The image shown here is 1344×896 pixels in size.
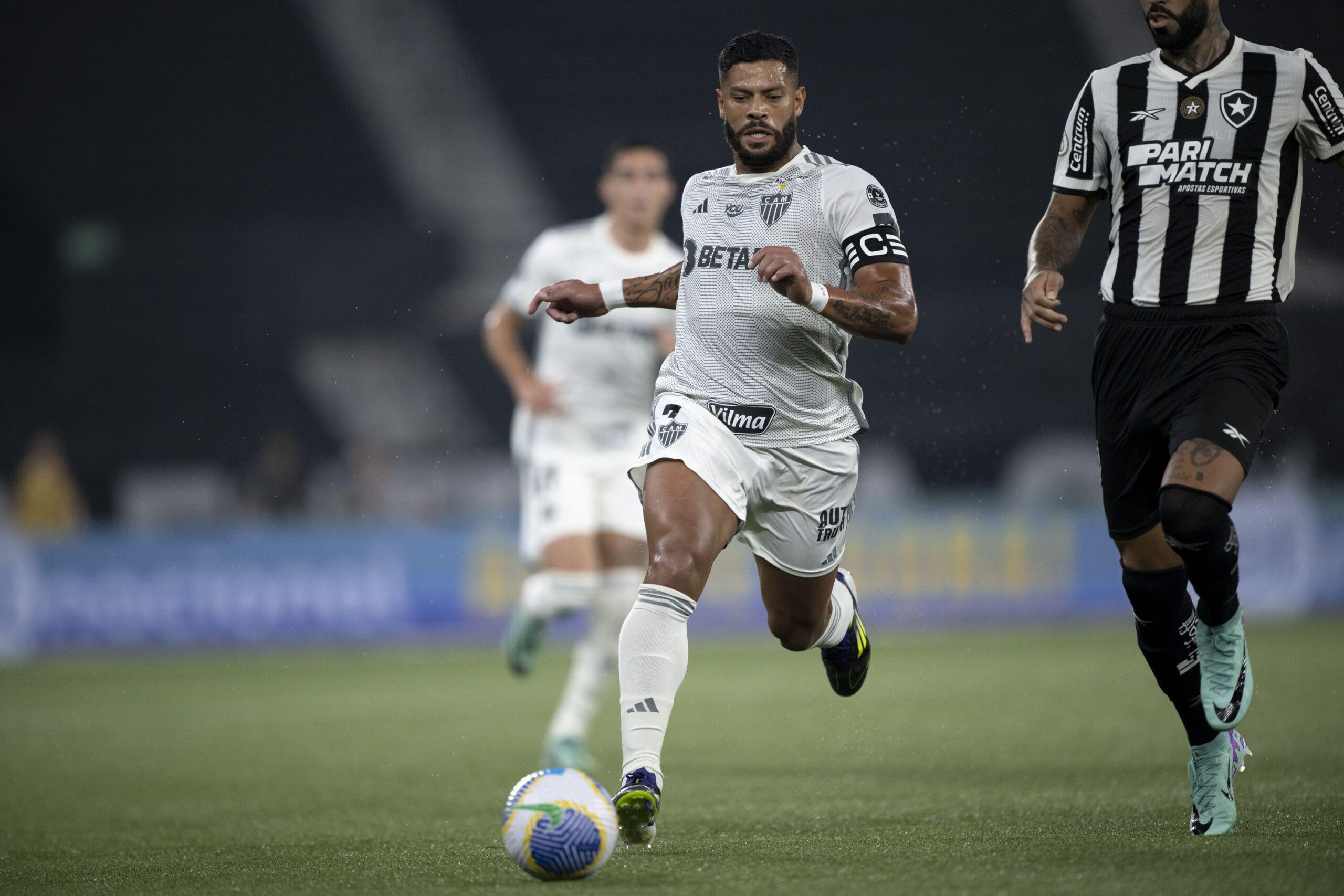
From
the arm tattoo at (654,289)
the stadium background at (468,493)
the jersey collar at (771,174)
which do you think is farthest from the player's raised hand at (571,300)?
the stadium background at (468,493)

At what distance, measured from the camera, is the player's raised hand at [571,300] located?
4.59m

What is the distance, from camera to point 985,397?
16.1 metres

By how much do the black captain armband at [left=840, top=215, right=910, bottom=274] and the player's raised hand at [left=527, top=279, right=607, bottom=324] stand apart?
0.74 metres

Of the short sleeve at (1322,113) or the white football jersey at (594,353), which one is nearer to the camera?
the short sleeve at (1322,113)

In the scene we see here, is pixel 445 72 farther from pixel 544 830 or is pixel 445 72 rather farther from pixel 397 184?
pixel 544 830

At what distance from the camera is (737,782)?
5.79 metres

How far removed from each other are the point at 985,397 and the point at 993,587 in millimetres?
2733

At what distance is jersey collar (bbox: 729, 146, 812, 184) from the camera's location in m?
4.54

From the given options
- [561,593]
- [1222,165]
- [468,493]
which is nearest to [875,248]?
[1222,165]

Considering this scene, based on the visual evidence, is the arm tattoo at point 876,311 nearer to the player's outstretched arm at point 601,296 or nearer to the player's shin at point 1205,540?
the player's outstretched arm at point 601,296

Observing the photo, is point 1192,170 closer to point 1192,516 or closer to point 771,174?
point 1192,516

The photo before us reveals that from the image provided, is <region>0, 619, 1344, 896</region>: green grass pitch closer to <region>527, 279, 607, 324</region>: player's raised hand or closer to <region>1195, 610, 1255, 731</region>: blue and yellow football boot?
<region>1195, 610, 1255, 731</region>: blue and yellow football boot

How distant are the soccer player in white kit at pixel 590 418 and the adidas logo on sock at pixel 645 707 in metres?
2.69

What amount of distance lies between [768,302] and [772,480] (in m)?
0.51
